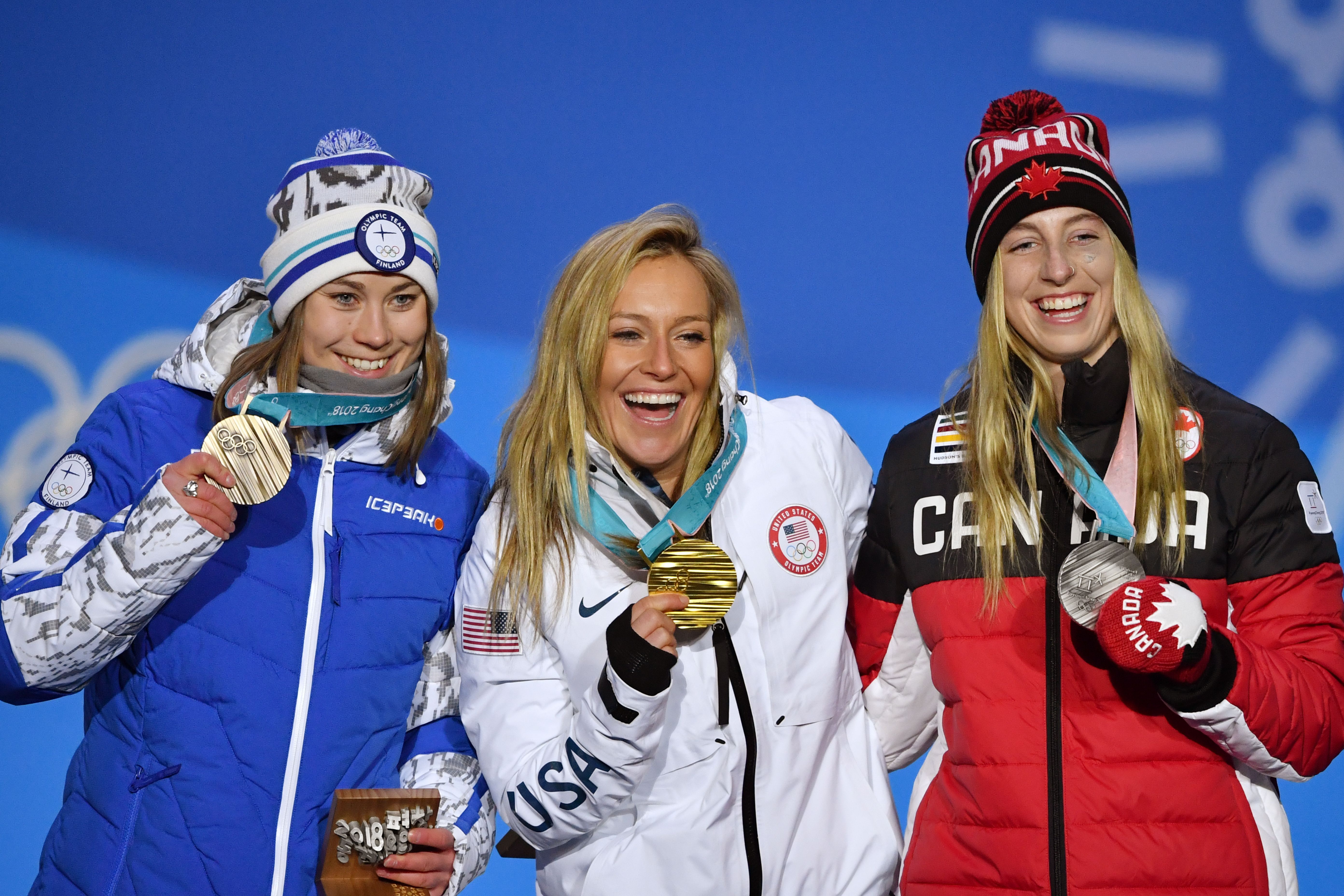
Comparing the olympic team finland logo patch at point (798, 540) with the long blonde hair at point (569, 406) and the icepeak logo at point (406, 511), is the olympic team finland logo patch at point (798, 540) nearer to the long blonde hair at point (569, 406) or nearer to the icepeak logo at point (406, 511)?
the long blonde hair at point (569, 406)

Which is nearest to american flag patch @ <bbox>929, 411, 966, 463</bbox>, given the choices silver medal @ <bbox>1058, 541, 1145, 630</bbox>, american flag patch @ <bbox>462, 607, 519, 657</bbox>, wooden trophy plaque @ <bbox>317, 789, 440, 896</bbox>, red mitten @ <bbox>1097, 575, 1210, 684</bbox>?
silver medal @ <bbox>1058, 541, 1145, 630</bbox>

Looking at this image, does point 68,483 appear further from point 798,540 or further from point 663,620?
point 798,540

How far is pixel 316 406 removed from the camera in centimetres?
184

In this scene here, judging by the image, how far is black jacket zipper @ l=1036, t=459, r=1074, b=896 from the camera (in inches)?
64.4

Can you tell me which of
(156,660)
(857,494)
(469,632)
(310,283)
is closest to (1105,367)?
(857,494)

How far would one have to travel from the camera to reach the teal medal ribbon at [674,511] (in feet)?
5.95

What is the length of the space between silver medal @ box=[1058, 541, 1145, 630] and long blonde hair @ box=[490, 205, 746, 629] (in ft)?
2.11

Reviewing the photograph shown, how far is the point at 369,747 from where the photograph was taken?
73.4 inches

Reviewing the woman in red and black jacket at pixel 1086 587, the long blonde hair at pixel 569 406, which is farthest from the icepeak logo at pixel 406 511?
the woman in red and black jacket at pixel 1086 587

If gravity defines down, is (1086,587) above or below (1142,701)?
above

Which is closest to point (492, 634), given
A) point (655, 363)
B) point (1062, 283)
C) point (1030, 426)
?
point (655, 363)

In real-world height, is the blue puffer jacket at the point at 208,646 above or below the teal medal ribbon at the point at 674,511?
below

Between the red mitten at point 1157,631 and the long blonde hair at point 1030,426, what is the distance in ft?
0.65

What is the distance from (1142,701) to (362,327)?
1.34 metres
